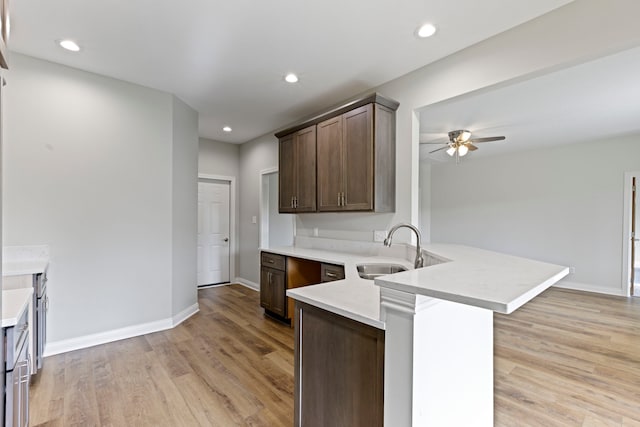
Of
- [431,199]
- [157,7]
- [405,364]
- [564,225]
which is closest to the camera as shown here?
[405,364]

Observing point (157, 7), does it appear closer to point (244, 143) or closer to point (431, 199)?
point (244, 143)

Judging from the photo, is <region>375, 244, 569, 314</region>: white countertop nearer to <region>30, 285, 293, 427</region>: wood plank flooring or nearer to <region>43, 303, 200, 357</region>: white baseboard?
<region>30, 285, 293, 427</region>: wood plank flooring

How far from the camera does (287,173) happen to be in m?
4.08

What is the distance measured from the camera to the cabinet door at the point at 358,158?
9.78ft

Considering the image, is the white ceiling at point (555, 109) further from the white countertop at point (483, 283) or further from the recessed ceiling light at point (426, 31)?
the white countertop at point (483, 283)

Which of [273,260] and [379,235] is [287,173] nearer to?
[273,260]

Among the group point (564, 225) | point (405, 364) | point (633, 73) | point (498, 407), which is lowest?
point (498, 407)

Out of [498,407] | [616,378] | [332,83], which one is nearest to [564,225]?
[616,378]

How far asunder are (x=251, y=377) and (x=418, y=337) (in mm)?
1882

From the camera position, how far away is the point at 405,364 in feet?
3.44

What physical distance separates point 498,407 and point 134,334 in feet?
11.3

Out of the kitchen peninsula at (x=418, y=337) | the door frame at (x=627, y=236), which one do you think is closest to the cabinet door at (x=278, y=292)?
the kitchen peninsula at (x=418, y=337)

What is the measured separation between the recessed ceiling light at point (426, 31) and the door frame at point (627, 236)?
4.91 meters

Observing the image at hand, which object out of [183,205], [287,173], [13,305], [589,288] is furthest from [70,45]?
[589,288]
